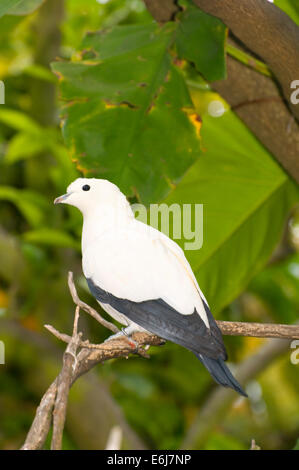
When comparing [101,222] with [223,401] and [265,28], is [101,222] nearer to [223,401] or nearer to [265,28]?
[265,28]

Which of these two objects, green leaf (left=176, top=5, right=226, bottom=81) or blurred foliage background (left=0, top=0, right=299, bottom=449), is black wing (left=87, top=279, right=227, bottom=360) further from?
green leaf (left=176, top=5, right=226, bottom=81)

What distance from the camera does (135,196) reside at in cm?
63

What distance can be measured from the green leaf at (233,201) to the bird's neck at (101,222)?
293 mm

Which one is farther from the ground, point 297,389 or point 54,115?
point 54,115

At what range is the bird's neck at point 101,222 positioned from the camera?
44cm

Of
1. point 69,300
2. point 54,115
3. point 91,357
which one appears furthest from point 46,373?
point 91,357

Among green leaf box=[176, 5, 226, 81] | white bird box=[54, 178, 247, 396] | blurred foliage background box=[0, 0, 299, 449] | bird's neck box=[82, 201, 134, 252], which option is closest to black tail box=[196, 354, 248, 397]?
white bird box=[54, 178, 247, 396]

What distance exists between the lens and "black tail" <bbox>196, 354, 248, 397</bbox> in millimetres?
394

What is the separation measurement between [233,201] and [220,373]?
0.43 m

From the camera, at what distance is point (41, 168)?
56.4 inches

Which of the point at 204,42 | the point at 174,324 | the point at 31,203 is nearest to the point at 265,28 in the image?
the point at 204,42

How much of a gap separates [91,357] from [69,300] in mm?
899

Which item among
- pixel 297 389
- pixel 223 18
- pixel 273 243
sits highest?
pixel 223 18

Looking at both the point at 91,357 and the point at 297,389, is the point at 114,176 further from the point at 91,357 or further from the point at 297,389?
the point at 297,389
